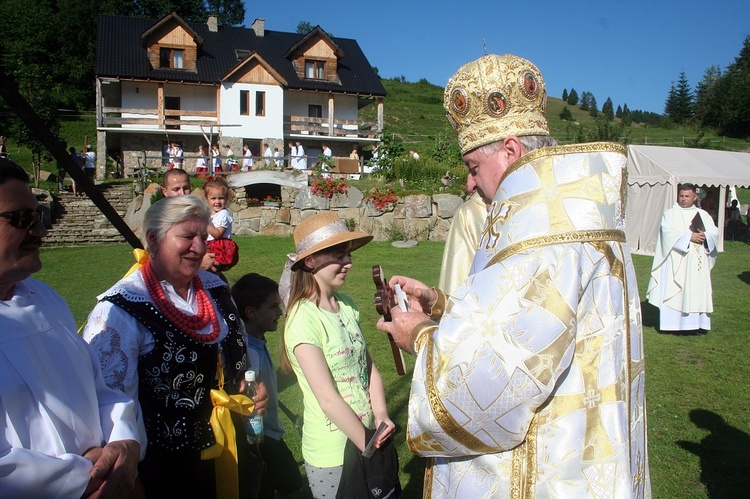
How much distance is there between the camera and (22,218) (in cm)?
186

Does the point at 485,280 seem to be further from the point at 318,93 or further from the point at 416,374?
the point at 318,93

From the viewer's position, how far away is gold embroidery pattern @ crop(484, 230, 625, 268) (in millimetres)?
1798

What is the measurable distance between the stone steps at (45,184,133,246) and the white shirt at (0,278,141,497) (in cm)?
1764

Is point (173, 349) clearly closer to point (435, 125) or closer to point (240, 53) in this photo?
point (240, 53)

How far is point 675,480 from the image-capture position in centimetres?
441

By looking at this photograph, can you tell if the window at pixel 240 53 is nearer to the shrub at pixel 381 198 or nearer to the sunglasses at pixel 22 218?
the shrub at pixel 381 198

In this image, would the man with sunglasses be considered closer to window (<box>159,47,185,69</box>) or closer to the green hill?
the green hill

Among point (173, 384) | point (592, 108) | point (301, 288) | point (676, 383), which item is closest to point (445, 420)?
point (173, 384)

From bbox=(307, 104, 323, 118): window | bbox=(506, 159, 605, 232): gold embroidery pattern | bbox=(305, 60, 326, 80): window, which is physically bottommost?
bbox=(506, 159, 605, 232): gold embroidery pattern

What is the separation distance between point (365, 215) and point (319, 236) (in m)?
15.0

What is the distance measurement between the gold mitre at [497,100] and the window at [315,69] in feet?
134

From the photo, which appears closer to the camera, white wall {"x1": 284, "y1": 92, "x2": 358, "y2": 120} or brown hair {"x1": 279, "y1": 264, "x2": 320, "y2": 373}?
brown hair {"x1": 279, "y1": 264, "x2": 320, "y2": 373}

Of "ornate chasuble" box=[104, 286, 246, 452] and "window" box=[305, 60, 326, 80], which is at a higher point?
"window" box=[305, 60, 326, 80]

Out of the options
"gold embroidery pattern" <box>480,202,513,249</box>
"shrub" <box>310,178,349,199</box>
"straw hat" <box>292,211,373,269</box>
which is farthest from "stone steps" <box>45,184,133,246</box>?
"gold embroidery pattern" <box>480,202,513,249</box>
